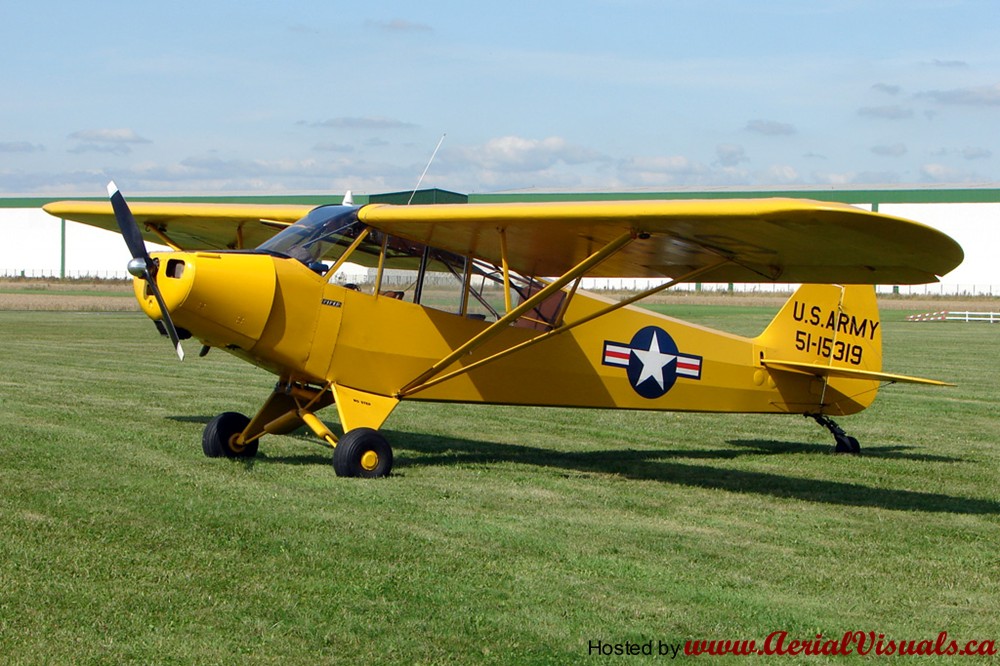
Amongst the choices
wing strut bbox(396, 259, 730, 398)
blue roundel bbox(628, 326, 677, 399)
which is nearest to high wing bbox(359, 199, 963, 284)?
wing strut bbox(396, 259, 730, 398)

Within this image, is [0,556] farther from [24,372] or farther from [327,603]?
[24,372]

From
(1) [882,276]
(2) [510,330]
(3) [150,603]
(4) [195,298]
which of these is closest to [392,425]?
(2) [510,330]

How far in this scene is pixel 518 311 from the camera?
976 centimetres

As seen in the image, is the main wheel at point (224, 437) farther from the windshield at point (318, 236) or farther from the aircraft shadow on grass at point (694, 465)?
the windshield at point (318, 236)

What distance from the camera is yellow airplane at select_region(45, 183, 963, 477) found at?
8828 millimetres

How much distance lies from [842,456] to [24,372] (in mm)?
12540

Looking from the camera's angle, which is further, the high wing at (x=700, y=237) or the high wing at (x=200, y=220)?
Result: the high wing at (x=200, y=220)

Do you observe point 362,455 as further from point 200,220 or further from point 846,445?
point 846,445

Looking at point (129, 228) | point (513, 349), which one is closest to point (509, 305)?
point (513, 349)

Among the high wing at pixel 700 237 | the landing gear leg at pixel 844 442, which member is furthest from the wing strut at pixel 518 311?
the landing gear leg at pixel 844 442

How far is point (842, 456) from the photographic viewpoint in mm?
12172

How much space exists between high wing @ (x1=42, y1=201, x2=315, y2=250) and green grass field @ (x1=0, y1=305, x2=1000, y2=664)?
2064 mm

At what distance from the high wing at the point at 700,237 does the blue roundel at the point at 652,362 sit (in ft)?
2.31

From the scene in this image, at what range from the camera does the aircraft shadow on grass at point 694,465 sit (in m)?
9.52
